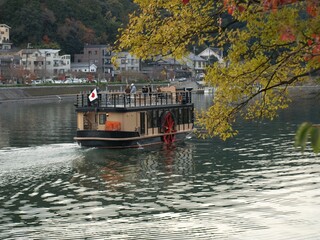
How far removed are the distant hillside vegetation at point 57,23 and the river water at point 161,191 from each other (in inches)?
3703

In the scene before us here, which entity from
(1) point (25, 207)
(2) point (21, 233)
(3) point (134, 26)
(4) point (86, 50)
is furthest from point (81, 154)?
(4) point (86, 50)

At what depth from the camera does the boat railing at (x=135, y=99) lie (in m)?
37.0

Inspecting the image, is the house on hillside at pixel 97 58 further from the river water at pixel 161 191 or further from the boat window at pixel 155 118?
the river water at pixel 161 191

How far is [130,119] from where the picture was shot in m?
36.3

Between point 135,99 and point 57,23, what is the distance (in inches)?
3947

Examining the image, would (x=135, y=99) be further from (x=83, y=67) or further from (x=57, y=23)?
(x=83, y=67)

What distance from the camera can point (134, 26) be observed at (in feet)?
42.0

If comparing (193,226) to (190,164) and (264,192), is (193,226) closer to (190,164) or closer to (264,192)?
(264,192)

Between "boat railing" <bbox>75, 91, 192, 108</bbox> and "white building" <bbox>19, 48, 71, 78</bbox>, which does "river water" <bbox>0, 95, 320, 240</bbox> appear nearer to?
"boat railing" <bbox>75, 91, 192, 108</bbox>

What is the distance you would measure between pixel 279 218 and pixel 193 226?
8.70 ft

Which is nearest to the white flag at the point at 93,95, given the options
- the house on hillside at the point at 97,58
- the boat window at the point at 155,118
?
the boat window at the point at 155,118

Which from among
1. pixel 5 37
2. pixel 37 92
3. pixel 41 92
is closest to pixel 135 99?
pixel 37 92

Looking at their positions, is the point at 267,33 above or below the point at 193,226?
above

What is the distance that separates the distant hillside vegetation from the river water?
94.1 m
